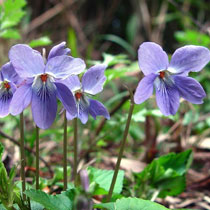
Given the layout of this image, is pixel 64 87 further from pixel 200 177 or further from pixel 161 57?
pixel 200 177

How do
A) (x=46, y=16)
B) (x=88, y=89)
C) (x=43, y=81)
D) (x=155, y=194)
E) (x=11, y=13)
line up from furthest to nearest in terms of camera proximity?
(x=46, y=16)
(x=11, y=13)
(x=155, y=194)
(x=88, y=89)
(x=43, y=81)

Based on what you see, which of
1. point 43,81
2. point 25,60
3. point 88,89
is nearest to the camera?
point 25,60

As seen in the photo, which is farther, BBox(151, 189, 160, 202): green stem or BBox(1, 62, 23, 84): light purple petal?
BBox(151, 189, 160, 202): green stem

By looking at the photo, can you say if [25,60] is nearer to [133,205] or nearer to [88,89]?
[88,89]

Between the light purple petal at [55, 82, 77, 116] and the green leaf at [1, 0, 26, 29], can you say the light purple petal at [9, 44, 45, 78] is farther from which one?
the green leaf at [1, 0, 26, 29]

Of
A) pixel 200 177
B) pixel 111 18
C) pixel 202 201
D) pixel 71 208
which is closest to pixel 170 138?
pixel 200 177

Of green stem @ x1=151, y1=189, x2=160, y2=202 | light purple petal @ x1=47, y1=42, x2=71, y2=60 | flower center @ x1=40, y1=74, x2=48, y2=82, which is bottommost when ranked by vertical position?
green stem @ x1=151, y1=189, x2=160, y2=202

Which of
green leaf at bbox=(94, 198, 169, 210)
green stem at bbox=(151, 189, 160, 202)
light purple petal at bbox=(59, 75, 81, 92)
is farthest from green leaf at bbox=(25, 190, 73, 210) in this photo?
green stem at bbox=(151, 189, 160, 202)

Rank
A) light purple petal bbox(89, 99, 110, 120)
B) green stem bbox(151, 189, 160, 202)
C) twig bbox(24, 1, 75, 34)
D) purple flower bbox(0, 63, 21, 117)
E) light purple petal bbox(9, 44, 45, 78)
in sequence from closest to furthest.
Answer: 1. light purple petal bbox(9, 44, 45, 78)
2. purple flower bbox(0, 63, 21, 117)
3. light purple petal bbox(89, 99, 110, 120)
4. green stem bbox(151, 189, 160, 202)
5. twig bbox(24, 1, 75, 34)

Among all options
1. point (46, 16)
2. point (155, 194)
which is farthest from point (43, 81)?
point (46, 16)
